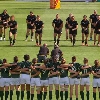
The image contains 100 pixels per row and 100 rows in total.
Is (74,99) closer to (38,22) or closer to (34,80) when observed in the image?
(34,80)

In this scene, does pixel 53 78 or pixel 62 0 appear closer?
pixel 53 78

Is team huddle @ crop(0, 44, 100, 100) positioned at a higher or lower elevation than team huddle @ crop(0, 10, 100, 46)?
lower

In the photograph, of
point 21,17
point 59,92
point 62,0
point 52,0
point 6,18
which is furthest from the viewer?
point 62,0

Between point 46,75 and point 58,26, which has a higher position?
point 58,26

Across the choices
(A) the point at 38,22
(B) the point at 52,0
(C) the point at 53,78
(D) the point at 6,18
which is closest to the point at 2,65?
(C) the point at 53,78

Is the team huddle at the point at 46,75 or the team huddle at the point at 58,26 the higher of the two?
the team huddle at the point at 58,26

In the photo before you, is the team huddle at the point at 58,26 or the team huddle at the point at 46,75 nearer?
the team huddle at the point at 46,75

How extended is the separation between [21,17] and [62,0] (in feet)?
81.2

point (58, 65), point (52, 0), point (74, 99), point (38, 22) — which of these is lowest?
point (74, 99)

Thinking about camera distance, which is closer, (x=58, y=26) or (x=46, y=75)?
(x=46, y=75)

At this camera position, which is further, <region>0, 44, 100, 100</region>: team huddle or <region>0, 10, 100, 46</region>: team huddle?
<region>0, 10, 100, 46</region>: team huddle

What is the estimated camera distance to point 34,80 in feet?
58.1

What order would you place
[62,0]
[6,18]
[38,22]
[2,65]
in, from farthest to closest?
[62,0]
[6,18]
[38,22]
[2,65]

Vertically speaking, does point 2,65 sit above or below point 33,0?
below
